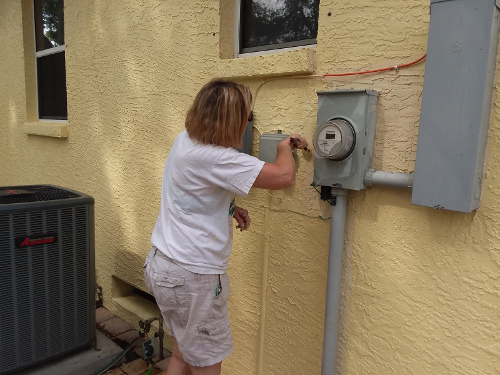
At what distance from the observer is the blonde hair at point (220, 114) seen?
1640 millimetres

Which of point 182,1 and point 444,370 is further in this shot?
point 182,1

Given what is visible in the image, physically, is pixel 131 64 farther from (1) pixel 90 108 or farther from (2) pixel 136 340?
(2) pixel 136 340

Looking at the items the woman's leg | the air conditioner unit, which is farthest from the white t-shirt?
the air conditioner unit

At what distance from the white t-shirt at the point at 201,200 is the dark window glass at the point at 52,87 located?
9.75 feet

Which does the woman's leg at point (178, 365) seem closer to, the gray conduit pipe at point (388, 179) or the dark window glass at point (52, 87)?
the gray conduit pipe at point (388, 179)

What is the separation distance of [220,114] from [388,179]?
721 mm

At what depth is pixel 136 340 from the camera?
114 inches

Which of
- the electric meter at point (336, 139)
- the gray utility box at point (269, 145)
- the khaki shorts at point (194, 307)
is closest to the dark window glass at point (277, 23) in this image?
the gray utility box at point (269, 145)

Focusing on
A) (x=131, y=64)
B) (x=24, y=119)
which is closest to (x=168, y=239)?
(x=131, y=64)

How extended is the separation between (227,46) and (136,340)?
2.15 meters

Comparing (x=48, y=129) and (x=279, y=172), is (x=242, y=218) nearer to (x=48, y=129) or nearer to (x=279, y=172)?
(x=279, y=172)

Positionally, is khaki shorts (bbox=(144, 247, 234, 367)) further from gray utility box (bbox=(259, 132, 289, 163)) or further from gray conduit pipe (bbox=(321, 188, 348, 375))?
gray utility box (bbox=(259, 132, 289, 163))

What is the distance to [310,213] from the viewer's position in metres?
1.91

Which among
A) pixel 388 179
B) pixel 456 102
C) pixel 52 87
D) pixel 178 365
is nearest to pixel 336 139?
pixel 388 179
